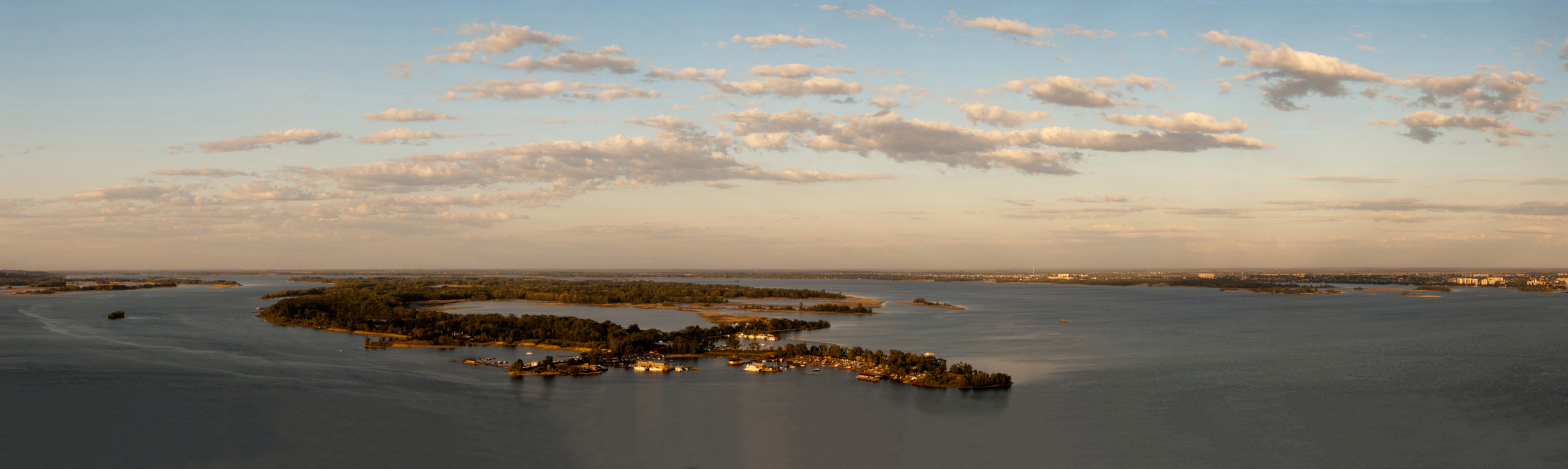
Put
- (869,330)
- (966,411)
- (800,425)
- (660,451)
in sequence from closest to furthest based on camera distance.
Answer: (660,451) < (800,425) < (966,411) < (869,330)

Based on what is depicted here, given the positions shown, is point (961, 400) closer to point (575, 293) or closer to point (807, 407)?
point (807, 407)

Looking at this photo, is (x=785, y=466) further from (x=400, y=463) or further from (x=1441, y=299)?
(x=1441, y=299)

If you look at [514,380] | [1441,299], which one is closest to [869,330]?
[514,380]

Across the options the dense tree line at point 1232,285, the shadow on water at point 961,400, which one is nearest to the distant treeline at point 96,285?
the shadow on water at point 961,400

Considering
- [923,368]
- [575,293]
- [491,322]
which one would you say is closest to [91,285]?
[575,293]

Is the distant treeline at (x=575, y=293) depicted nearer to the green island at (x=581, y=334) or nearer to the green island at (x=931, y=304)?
the green island at (x=581, y=334)

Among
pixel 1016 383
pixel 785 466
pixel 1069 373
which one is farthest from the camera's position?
pixel 1069 373
